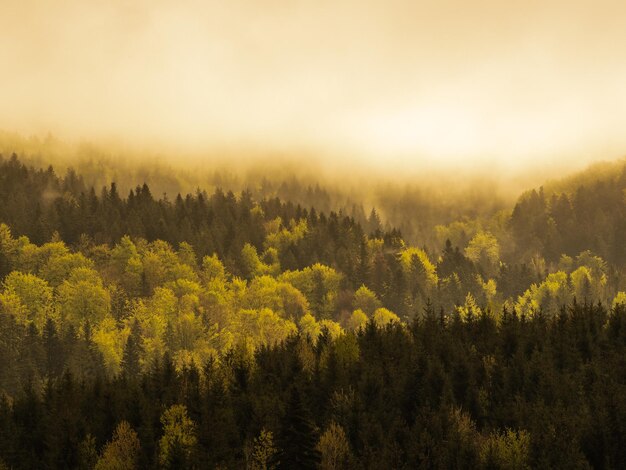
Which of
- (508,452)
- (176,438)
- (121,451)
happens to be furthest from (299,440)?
(121,451)

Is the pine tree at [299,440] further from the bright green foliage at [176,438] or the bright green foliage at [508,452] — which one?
the bright green foliage at [508,452]

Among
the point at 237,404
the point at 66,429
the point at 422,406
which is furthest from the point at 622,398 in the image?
the point at 66,429

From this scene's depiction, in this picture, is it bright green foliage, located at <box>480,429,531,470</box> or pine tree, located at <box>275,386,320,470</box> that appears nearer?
pine tree, located at <box>275,386,320,470</box>

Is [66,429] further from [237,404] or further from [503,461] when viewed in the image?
[503,461]

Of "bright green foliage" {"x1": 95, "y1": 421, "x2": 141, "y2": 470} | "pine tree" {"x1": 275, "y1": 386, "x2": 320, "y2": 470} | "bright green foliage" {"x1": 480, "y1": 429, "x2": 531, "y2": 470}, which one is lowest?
"bright green foliage" {"x1": 95, "y1": 421, "x2": 141, "y2": 470}

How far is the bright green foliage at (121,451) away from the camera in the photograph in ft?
341

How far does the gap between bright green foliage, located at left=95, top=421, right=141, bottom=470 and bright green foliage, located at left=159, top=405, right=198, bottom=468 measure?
373 centimetres

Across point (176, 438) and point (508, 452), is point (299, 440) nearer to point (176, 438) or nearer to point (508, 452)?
point (176, 438)

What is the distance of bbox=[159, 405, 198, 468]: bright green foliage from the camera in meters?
103

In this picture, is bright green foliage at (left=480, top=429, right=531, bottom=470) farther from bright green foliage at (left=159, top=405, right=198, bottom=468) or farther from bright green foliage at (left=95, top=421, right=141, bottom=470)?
bright green foliage at (left=95, top=421, right=141, bottom=470)

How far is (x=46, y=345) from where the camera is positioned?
196 metres

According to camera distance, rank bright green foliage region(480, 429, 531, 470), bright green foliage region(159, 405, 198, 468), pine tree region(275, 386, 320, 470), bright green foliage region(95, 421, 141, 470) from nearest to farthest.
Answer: pine tree region(275, 386, 320, 470), bright green foliage region(480, 429, 531, 470), bright green foliage region(159, 405, 198, 468), bright green foliage region(95, 421, 141, 470)

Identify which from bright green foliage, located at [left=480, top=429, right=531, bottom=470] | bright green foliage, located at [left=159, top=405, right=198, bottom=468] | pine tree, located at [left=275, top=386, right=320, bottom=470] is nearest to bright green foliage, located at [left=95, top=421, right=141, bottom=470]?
bright green foliage, located at [left=159, top=405, right=198, bottom=468]

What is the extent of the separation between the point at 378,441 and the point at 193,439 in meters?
25.2
